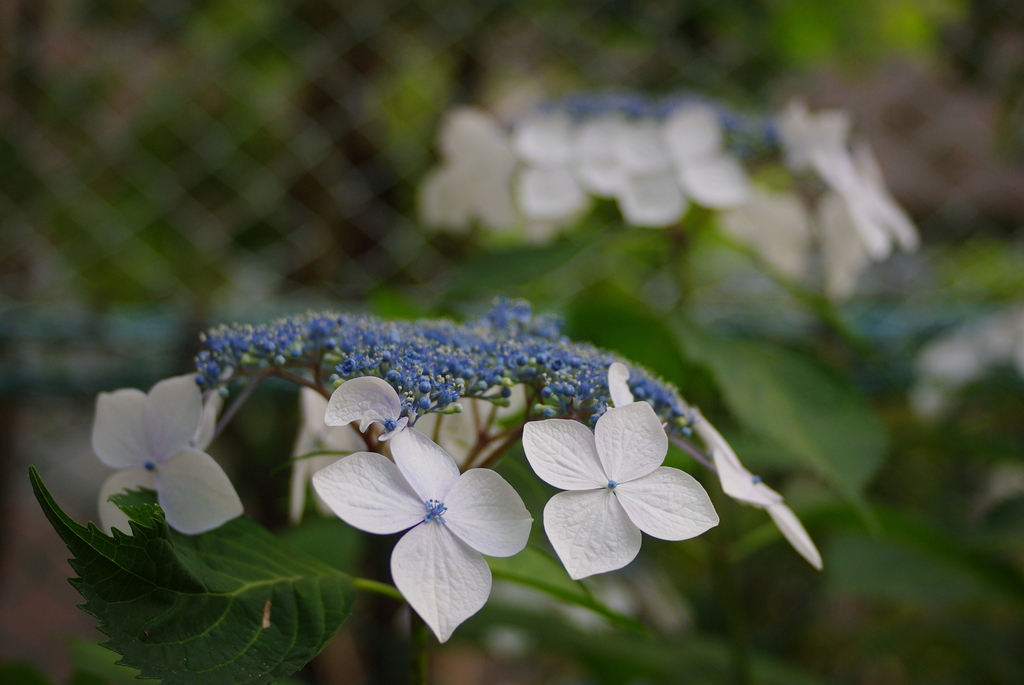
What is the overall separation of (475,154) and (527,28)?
81 cm

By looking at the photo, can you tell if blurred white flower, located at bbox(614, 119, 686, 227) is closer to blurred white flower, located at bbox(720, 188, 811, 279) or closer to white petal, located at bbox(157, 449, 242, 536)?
blurred white flower, located at bbox(720, 188, 811, 279)

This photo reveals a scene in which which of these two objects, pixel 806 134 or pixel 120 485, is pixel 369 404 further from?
pixel 806 134

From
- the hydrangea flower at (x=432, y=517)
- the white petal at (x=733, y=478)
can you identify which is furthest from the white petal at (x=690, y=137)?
the hydrangea flower at (x=432, y=517)

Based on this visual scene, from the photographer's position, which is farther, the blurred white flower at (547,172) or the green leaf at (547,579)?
the blurred white flower at (547,172)

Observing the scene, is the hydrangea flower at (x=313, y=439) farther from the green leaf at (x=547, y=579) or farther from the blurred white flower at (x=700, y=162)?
the blurred white flower at (x=700, y=162)

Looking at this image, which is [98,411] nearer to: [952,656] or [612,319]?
[612,319]

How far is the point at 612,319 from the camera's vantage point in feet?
2.11

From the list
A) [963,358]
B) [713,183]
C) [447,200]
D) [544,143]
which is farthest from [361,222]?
[963,358]

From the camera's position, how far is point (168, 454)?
0.35 meters

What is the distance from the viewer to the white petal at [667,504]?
0.29 metres

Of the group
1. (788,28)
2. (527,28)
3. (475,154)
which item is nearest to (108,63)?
(527,28)

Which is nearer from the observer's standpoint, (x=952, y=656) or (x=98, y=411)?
(x=98, y=411)

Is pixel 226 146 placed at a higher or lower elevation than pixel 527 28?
lower

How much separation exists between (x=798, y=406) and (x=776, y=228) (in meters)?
0.19
